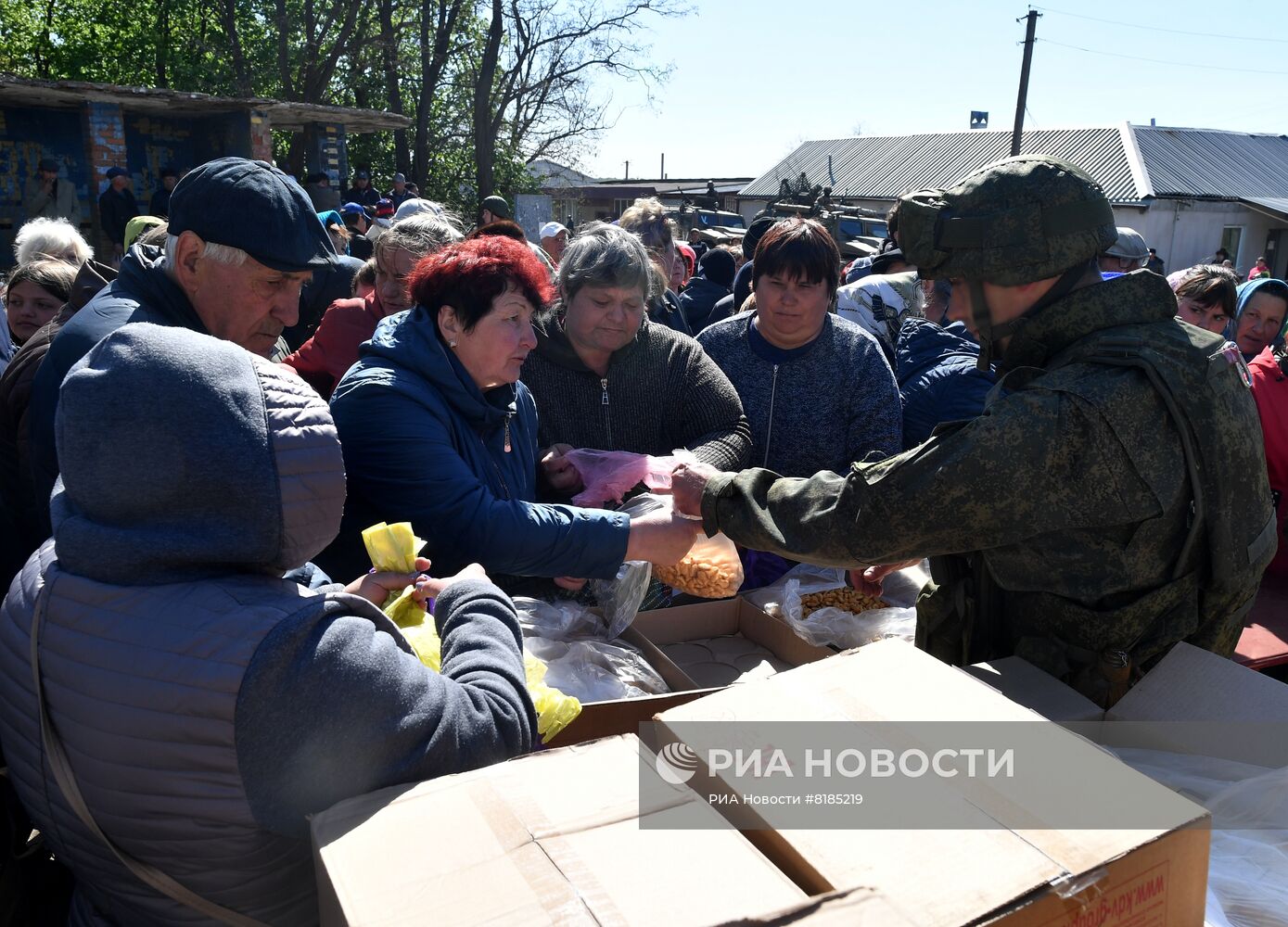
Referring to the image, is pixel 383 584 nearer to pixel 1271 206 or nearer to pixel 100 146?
pixel 100 146

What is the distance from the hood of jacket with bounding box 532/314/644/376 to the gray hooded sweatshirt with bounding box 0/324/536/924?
83.5 inches

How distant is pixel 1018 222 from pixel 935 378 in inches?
64.5

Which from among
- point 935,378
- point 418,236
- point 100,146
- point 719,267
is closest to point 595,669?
point 935,378

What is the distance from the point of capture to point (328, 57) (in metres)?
22.2

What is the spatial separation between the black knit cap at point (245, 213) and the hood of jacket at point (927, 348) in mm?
2431

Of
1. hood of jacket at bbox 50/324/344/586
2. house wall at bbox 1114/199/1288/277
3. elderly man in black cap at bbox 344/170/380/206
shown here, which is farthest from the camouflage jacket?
house wall at bbox 1114/199/1288/277

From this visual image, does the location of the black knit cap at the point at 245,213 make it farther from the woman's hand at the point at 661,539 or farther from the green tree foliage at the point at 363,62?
the green tree foliage at the point at 363,62

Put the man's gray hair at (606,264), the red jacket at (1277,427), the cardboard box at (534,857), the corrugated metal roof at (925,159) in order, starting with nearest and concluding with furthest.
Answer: the cardboard box at (534,857), the man's gray hair at (606,264), the red jacket at (1277,427), the corrugated metal roof at (925,159)

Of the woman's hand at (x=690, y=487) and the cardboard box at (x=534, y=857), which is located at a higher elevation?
the woman's hand at (x=690, y=487)

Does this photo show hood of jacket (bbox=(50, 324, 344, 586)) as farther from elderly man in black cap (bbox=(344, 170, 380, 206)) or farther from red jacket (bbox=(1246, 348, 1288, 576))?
elderly man in black cap (bbox=(344, 170, 380, 206))

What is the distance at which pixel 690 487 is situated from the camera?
2445mm

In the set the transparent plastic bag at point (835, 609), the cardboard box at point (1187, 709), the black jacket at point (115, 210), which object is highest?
the black jacket at point (115, 210)

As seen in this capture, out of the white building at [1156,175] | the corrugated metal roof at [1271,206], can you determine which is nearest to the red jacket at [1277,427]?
the white building at [1156,175]

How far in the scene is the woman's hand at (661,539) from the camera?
2.46 m
